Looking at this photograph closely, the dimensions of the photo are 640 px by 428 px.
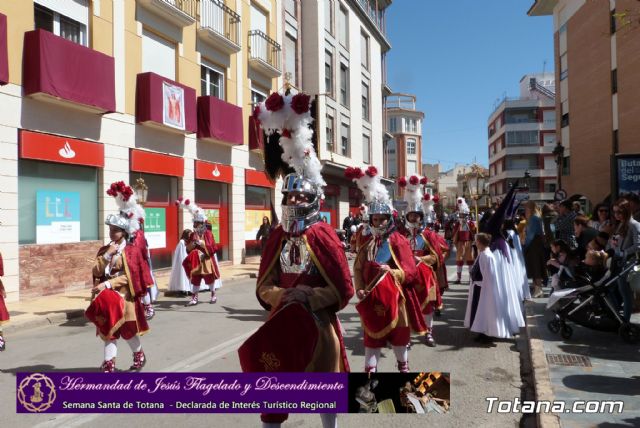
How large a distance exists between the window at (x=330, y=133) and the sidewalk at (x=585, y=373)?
21.8m

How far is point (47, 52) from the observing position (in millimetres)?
11250

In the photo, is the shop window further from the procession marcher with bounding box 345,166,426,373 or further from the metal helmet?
the metal helmet

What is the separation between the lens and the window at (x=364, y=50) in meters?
34.2

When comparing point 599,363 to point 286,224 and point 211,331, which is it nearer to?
point 286,224

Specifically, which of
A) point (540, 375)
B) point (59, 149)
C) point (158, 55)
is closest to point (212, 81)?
point (158, 55)

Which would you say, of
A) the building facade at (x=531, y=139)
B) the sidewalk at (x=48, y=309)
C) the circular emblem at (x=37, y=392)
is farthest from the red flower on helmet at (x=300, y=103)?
the building facade at (x=531, y=139)

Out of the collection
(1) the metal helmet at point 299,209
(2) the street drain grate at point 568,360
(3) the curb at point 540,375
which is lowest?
(2) the street drain grate at point 568,360

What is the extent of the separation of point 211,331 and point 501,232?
4.88 m

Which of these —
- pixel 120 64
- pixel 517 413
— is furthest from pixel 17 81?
pixel 517 413

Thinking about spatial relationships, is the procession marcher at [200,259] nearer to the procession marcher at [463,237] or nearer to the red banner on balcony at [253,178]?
the procession marcher at [463,237]

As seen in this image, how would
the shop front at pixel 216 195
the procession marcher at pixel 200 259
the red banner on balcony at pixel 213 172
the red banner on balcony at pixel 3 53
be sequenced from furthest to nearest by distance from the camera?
the shop front at pixel 216 195, the red banner on balcony at pixel 213 172, the procession marcher at pixel 200 259, the red banner on balcony at pixel 3 53

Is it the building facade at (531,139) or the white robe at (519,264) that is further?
the building facade at (531,139)

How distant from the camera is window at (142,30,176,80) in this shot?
15.0m

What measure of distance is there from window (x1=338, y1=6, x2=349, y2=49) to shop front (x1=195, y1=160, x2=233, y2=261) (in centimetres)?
1524
